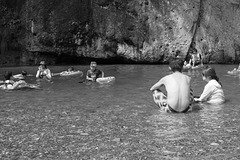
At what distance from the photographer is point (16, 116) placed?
739cm

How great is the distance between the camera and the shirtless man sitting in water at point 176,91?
734 centimetres

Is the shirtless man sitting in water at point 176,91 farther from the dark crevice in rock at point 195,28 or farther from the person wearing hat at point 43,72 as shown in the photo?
the dark crevice in rock at point 195,28

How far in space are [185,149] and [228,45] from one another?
32416mm

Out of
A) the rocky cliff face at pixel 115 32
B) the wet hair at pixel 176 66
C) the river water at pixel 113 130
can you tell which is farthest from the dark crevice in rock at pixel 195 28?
the wet hair at pixel 176 66

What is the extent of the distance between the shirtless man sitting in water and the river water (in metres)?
0.25

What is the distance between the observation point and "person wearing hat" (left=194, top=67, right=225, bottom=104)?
884cm

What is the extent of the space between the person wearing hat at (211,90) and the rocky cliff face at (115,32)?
2524cm

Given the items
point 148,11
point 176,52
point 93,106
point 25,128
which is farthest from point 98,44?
point 25,128

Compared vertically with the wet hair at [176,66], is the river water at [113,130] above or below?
below

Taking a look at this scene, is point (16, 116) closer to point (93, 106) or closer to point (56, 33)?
point (93, 106)

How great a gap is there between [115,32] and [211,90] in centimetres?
2590

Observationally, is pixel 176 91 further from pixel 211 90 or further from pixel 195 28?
pixel 195 28

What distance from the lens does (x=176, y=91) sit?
24.0 feet

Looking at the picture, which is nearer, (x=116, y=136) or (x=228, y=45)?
(x=116, y=136)
